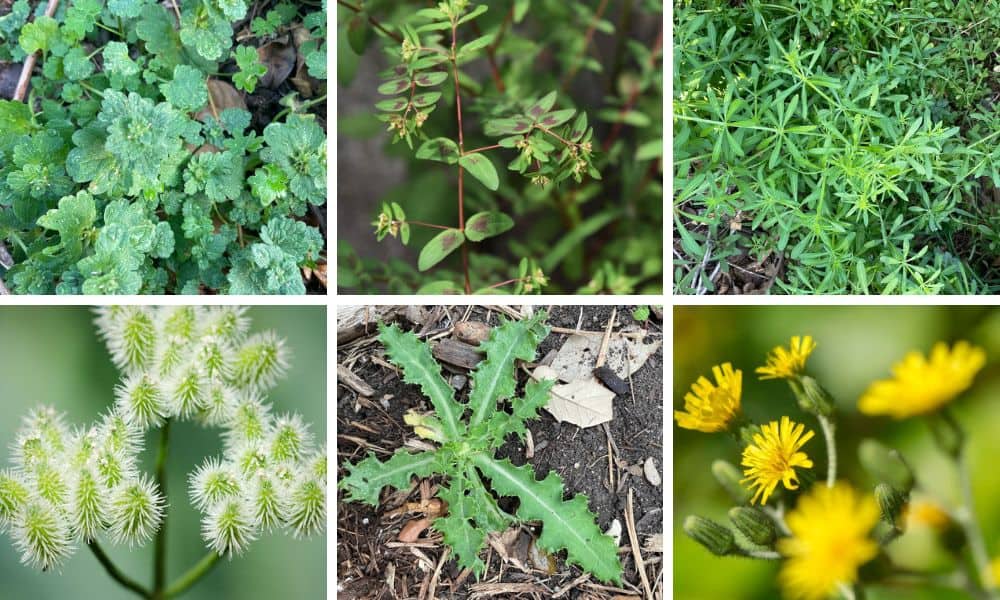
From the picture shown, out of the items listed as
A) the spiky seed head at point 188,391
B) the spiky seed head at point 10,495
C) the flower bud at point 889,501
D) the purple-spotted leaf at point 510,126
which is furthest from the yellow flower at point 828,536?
the spiky seed head at point 10,495

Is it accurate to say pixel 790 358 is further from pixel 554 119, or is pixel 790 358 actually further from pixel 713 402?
pixel 554 119

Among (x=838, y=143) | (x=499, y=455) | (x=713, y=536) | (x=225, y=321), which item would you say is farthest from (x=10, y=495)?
(x=838, y=143)

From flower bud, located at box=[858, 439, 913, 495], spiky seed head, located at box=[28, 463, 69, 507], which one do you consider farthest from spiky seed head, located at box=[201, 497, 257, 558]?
flower bud, located at box=[858, 439, 913, 495]

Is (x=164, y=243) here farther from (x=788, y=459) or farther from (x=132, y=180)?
(x=788, y=459)

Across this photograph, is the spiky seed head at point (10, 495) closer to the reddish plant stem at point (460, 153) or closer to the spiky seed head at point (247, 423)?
the spiky seed head at point (247, 423)

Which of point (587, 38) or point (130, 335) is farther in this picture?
point (587, 38)
